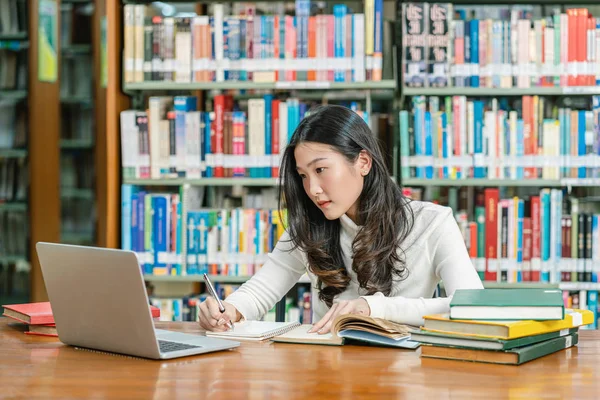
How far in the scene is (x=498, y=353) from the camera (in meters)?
1.36

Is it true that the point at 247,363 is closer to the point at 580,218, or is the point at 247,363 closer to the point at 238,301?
the point at 238,301

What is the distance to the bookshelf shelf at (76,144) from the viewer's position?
4512 millimetres

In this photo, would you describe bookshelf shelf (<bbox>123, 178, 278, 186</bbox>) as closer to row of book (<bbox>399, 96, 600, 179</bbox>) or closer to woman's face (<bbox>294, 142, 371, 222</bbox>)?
row of book (<bbox>399, 96, 600, 179</bbox>)

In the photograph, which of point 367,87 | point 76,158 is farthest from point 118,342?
point 76,158

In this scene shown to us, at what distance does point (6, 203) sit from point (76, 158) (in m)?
0.53

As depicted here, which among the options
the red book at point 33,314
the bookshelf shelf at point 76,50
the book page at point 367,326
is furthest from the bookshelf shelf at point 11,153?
the book page at point 367,326

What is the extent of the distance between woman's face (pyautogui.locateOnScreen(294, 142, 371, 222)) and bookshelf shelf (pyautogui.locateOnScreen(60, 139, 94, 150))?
9.69 feet

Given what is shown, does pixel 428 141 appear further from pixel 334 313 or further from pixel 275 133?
pixel 334 313

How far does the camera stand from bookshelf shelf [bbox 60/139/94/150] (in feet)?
14.8

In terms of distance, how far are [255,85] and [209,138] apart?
0.27 m

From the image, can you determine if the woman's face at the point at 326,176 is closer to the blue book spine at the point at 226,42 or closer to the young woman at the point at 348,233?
the young woman at the point at 348,233

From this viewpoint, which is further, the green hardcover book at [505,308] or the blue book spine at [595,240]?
the blue book spine at [595,240]

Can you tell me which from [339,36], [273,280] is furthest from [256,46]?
[273,280]

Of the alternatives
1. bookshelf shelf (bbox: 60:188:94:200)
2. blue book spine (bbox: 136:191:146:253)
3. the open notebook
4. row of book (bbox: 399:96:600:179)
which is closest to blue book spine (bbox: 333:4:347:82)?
row of book (bbox: 399:96:600:179)
